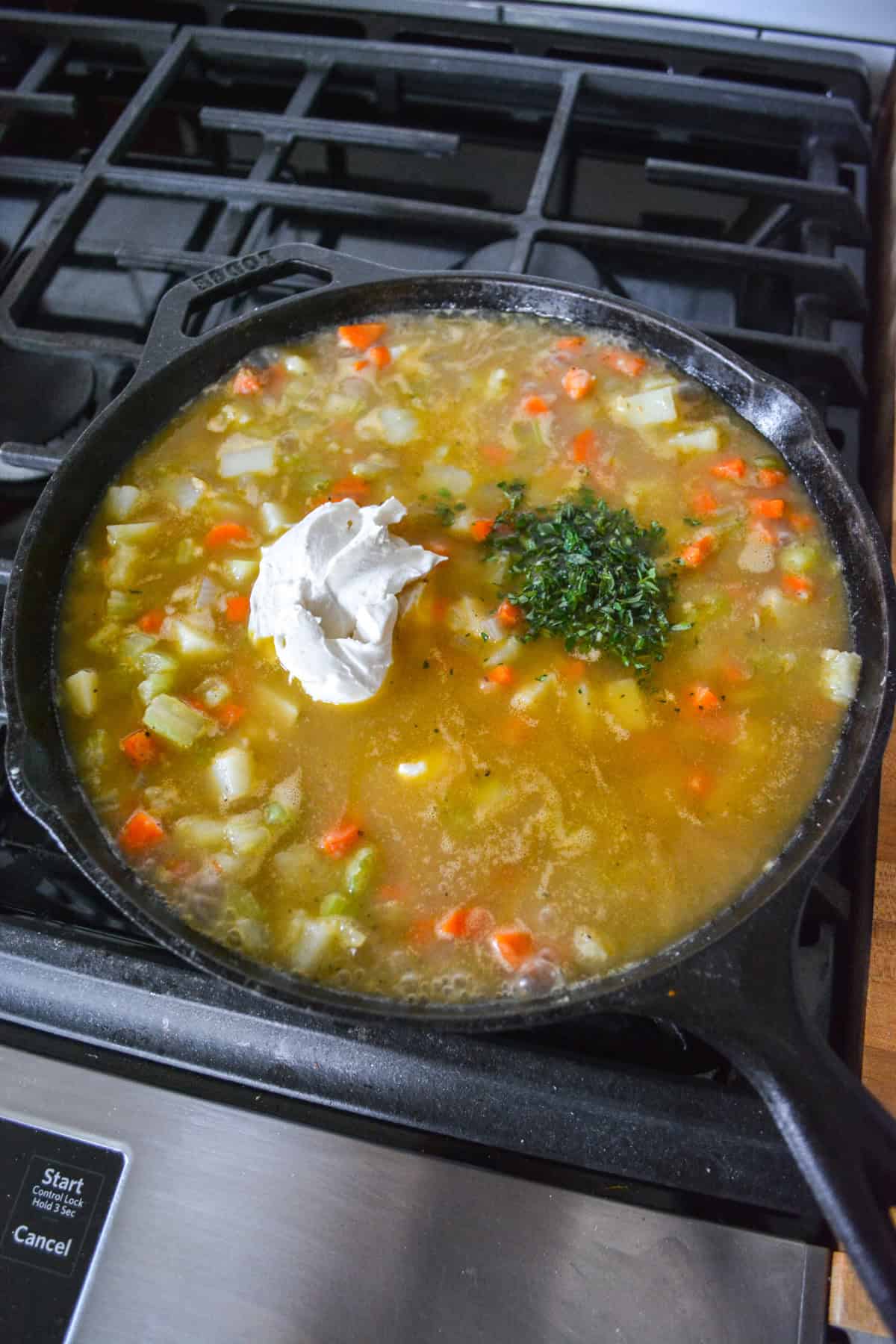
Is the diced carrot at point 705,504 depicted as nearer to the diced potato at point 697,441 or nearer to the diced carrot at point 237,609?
the diced potato at point 697,441

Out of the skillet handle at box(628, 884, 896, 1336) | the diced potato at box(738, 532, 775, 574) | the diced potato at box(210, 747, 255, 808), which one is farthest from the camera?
the diced potato at box(738, 532, 775, 574)

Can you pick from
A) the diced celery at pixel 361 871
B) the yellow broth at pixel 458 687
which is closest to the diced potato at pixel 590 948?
the yellow broth at pixel 458 687

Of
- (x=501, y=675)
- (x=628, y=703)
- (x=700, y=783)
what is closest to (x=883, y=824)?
(x=700, y=783)

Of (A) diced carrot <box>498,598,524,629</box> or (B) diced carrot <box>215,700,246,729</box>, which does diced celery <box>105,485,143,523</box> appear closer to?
(B) diced carrot <box>215,700,246,729</box>

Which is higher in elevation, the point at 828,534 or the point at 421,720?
the point at 828,534

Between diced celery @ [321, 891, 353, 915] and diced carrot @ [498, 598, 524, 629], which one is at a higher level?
diced carrot @ [498, 598, 524, 629]

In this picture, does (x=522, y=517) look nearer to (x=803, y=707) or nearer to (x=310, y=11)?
(x=803, y=707)

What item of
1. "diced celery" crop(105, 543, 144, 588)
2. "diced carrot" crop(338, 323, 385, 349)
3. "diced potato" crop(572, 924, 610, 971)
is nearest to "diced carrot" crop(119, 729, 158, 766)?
"diced celery" crop(105, 543, 144, 588)

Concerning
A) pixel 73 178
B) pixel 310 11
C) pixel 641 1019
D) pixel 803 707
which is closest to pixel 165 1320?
pixel 641 1019
